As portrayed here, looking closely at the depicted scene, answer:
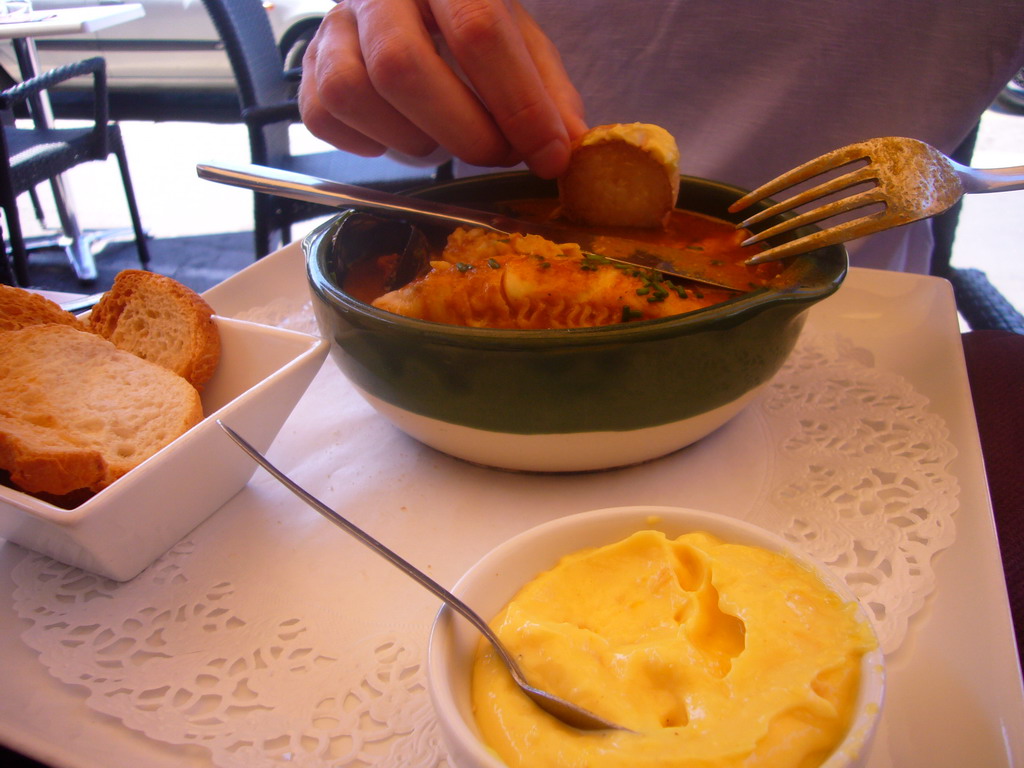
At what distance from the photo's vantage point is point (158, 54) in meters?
6.52

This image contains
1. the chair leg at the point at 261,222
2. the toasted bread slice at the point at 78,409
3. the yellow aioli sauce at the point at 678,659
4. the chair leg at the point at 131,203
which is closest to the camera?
the yellow aioli sauce at the point at 678,659

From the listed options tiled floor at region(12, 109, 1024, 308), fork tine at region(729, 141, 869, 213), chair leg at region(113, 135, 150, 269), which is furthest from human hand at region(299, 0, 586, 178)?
chair leg at region(113, 135, 150, 269)

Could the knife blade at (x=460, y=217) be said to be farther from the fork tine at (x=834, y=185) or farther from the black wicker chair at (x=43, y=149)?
the black wicker chair at (x=43, y=149)

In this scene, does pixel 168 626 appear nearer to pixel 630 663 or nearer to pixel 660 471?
pixel 630 663

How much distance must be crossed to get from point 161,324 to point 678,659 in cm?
92

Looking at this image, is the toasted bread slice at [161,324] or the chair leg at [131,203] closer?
the toasted bread slice at [161,324]

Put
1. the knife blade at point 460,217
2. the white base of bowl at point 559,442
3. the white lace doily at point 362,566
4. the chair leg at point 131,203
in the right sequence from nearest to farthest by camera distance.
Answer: the white lace doily at point 362,566
the white base of bowl at point 559,442
the knife blade at point 460,217
the chair leg at point 131,203

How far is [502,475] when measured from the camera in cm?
101

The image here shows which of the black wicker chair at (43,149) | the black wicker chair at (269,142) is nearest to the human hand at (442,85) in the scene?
the black wicker chair at (269,142)

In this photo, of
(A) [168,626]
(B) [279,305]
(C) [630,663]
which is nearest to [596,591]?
(C) [630,663]

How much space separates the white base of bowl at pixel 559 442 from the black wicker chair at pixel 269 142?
1.89 meters

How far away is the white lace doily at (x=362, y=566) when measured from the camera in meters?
0.68

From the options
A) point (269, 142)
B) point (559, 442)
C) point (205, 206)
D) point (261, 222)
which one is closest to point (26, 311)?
Result: point (559, 442)

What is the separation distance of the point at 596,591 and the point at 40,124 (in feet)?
16.9
